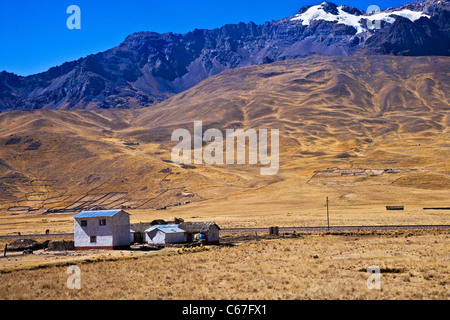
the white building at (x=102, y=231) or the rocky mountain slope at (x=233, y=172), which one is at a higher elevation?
the rocky mountain slope at (x=233, y=172)

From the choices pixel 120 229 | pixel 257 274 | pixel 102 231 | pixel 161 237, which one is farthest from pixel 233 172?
pixel 257 274

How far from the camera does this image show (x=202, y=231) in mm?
48312

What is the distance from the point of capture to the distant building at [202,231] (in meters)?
48.1

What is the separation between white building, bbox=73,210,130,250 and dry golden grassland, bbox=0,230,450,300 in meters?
5.01

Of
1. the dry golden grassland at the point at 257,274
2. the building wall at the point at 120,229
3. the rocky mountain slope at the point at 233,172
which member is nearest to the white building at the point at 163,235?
the building wall at the point at 120,229

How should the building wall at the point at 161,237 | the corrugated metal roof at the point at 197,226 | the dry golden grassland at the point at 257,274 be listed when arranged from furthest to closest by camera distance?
1. the corrugated metal roof at the point at 197,226
2. the building wall at the point at 161,237
3. the dry golden grassland at the point at 257,274

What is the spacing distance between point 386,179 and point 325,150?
54173 millimetres

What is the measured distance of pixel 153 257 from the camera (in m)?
36.5

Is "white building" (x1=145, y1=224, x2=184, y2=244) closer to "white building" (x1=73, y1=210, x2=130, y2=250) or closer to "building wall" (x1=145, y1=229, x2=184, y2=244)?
"building wall" (x1=145, y1=229, x2=184, y2=244)

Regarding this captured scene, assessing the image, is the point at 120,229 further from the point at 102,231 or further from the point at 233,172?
the point at 233,172

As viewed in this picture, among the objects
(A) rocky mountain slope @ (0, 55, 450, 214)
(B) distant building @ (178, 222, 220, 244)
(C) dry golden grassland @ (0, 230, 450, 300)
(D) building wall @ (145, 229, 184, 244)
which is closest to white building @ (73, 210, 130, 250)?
(D) building wall @ (145, 229, 184, 244)

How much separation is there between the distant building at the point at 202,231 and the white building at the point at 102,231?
709 centimetres

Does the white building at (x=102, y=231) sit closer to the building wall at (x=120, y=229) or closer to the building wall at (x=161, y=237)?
the building wall at (x=120, y=229)
